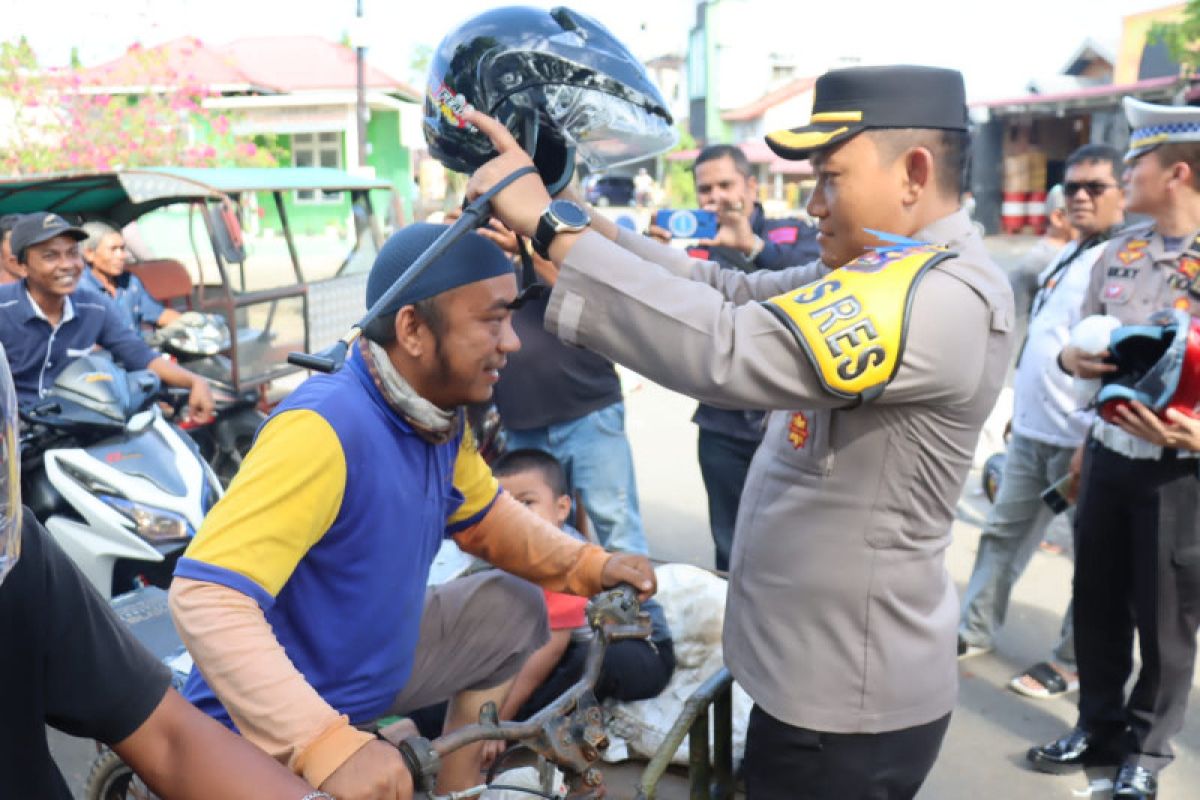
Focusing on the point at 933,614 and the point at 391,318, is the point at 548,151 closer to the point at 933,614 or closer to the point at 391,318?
the point at 391,318

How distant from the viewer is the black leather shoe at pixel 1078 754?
365cm

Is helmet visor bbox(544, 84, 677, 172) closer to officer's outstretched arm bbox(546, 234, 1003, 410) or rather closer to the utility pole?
officer's outstretched arm bbox(546, 234, 1003, 410)

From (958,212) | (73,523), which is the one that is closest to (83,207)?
(73,523)

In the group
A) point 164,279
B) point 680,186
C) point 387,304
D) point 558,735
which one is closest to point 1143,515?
point 558,735

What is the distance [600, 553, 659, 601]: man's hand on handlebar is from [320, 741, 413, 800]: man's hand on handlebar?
0.77m

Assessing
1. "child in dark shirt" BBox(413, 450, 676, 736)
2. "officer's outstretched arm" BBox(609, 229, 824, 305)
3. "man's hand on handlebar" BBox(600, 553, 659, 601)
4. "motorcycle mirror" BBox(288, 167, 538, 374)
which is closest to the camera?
"motorcycle mirror" BBox(288, 167, 538, 374)

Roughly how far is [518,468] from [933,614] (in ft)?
5.92

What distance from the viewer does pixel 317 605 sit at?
199 cm

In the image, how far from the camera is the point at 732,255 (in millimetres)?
4434

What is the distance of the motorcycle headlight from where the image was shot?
4.13 meters

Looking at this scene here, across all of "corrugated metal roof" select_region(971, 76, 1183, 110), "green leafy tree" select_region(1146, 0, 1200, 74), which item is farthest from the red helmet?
"corrugated metal roof" select_region(971, 76, 1183, 110)

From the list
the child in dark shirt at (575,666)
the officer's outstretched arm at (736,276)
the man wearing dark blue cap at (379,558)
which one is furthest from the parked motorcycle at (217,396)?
the officer's outstretched arm at (736,276)

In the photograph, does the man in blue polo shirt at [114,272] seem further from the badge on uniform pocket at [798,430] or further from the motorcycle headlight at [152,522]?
the badge on uniform pocket at [798,430]

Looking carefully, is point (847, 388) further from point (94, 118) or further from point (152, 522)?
point (94, 118)
